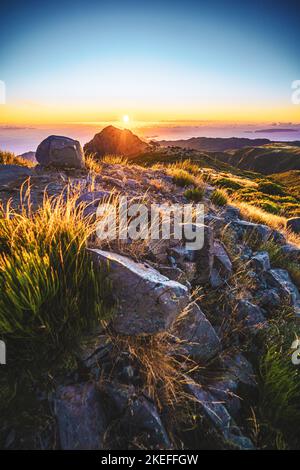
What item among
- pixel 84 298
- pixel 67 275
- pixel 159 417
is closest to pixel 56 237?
pixel 67 275

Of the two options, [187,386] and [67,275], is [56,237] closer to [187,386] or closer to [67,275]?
[67,275]

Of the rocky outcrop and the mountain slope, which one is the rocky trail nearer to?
the rocky outcrop

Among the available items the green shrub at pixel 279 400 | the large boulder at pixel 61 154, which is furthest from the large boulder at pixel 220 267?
the large boulder at pixel 61 154

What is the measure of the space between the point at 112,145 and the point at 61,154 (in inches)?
3399

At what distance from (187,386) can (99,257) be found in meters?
1.64

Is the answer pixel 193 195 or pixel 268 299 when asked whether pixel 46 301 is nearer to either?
pixel 268 299

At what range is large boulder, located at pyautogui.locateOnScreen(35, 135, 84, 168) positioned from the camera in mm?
9195

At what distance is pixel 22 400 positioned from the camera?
264cm

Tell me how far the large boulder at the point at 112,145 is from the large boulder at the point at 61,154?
3004 inches

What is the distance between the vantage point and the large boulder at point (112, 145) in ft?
288

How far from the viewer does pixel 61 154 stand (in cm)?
923

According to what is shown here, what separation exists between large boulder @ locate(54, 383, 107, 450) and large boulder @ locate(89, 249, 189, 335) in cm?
65

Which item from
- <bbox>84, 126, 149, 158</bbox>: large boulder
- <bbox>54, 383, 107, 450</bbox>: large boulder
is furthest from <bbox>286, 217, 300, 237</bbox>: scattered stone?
<bbox>84, 126, 149, 158</bbox>: large boulder

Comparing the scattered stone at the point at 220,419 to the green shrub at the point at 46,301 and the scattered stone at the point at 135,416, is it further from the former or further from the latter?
the green shrub at the point at 46,301
